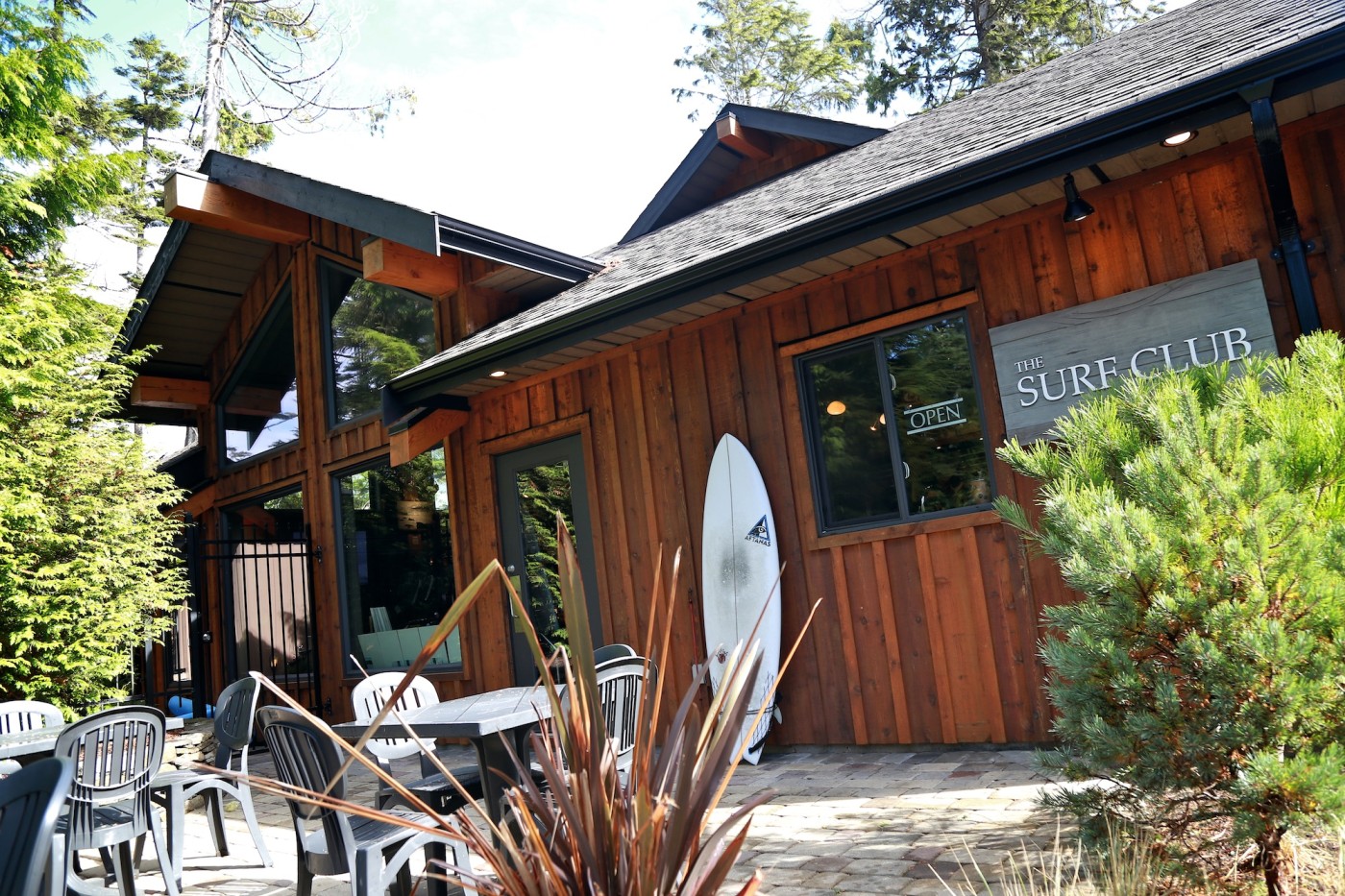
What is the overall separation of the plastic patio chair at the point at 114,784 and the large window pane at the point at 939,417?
363 cm

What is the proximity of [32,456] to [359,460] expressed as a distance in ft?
7.71

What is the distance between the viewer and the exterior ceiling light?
384 cm

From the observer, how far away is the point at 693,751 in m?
1.48

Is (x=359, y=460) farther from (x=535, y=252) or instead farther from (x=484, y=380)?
(x=535, y=252)

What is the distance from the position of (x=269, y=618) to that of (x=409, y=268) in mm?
4493

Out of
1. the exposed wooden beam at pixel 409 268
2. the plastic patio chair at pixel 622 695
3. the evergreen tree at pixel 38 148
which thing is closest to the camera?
the plastic patio chair at pixel 622 695

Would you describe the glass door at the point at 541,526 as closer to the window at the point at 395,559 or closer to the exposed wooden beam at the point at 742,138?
the window at the point at 395,559

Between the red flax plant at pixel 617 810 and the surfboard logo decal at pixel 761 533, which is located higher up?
the surfboard logo decal at pixel 761 533

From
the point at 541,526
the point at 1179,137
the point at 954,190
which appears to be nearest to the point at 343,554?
the point at 541,526

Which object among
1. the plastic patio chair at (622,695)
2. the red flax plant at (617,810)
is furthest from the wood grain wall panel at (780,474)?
the red flax plant at (617,810)

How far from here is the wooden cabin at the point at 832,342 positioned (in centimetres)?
410

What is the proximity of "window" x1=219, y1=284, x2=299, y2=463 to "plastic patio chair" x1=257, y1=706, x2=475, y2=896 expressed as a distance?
681cm

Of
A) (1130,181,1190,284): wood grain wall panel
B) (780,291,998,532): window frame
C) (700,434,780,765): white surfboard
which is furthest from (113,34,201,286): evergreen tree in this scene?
(1130,181,1190,284): wood grain wall panel

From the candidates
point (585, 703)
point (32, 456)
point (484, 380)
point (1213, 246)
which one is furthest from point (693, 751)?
point (32, 456)
